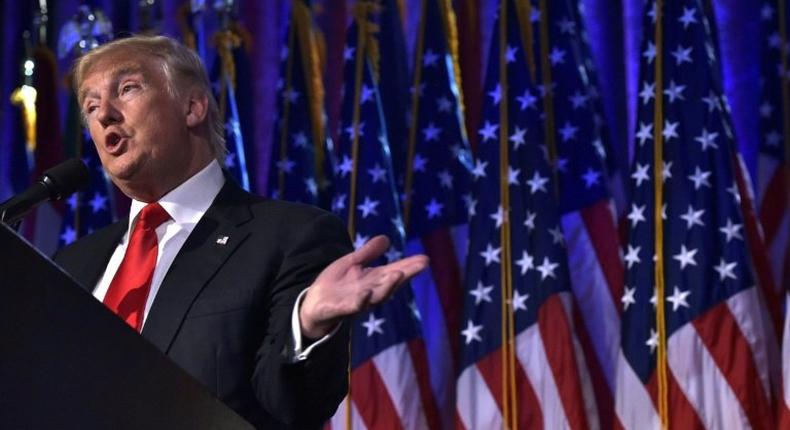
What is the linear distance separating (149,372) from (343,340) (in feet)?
1.79

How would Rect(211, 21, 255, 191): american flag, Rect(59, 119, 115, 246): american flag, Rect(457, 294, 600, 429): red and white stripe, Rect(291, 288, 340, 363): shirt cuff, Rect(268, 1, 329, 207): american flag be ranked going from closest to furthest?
Rect(291, 288, 340, 363): shirt cuff < Rect(457, 294, 600, 429): red and white stripe < Rect(268, 1, 329, 207): american flag < Rect(211, 21, 255, 191): american flag < Rect(59, 119, 115, 246): american flag

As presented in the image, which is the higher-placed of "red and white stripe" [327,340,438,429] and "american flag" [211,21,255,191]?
"american flag" [211,21,255,191]

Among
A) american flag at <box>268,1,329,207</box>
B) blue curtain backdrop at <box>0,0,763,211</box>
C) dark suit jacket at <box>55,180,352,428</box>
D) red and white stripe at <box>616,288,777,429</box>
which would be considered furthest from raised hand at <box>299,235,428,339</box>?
american flag at <box>268,1,329,207</box>

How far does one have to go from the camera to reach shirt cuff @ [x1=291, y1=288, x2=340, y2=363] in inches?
72.9

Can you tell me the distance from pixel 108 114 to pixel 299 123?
276cm

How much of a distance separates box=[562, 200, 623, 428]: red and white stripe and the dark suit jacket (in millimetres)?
2354

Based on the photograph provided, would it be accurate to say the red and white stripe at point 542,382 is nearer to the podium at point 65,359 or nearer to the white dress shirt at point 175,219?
the white dress shirt at point 175,219

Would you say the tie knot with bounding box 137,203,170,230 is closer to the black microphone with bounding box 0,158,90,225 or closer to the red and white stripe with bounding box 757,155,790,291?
the black microphone with bounding box 0,158,90,225

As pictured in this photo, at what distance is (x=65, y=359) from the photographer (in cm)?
134

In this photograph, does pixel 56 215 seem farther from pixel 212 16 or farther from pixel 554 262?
pixel 554 262

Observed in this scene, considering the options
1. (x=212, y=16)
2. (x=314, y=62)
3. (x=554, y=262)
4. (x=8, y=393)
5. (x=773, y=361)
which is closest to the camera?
(x=8, y=393)

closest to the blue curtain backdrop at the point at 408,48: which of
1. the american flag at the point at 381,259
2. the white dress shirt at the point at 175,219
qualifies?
the american flag at the point at 381,259

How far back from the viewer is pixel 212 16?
19.2 ft

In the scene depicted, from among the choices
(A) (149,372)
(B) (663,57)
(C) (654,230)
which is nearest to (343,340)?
(A) (149,372)
